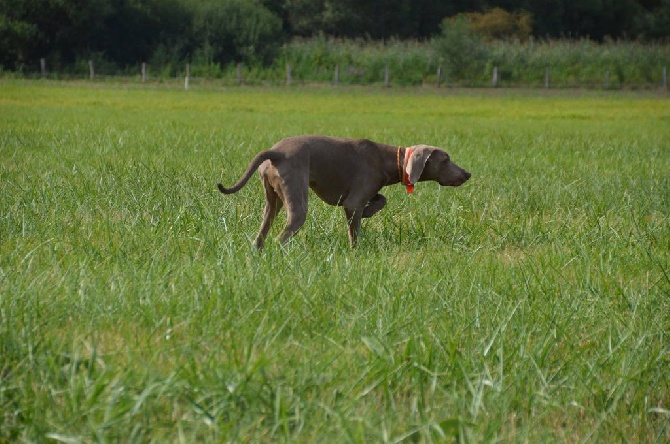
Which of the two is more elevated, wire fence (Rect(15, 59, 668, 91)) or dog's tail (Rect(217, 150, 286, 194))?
dog's tail (Rect(217, 150, 286, 194))

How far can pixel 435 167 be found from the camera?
22.0ft

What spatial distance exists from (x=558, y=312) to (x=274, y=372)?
4.52 feet

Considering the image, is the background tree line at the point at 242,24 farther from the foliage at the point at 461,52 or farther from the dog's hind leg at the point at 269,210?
the dog's hind leg at the point at 269,210

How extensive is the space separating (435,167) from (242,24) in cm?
4634

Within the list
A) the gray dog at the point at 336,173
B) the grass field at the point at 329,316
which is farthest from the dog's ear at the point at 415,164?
the grass field at the point at 329,316

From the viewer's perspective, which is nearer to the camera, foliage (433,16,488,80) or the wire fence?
the wire fence

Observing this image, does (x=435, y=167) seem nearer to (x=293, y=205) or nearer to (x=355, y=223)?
(x=355, y=223)

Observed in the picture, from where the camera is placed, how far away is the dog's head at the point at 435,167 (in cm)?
649

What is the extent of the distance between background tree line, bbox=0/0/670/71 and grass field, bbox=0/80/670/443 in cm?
3949

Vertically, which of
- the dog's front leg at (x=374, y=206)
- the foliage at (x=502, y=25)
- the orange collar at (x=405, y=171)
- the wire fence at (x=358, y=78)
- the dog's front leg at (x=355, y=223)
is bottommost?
the wire fence at (x=358, y=78)

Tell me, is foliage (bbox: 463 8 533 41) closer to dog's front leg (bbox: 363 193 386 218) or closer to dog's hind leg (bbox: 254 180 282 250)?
dog's front leg (bbox: 363 193 386 218)

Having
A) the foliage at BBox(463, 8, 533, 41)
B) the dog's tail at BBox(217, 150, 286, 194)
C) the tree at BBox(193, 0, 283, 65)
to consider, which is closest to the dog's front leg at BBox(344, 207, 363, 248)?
the dog's tail at BBox(217, 150, 286, 194)

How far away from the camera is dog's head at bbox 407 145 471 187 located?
21.3 ft

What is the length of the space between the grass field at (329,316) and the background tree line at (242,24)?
130 feet
